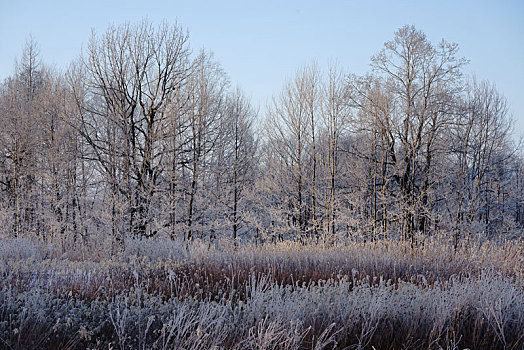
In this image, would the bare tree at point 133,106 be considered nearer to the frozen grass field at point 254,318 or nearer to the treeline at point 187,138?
the treeline at point 187,138

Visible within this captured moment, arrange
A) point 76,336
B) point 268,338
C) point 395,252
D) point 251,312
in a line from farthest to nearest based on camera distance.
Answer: point 395,252, point 251,312, point 76,336, point 268,338

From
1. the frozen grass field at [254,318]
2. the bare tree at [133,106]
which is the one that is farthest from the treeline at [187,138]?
the frozen grass field at [254,318]

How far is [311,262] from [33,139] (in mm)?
15266

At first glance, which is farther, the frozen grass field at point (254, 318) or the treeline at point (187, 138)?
the treeline at point (187, 138)

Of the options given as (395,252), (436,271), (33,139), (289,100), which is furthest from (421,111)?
(33,139)

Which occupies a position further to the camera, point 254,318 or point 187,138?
point 187,138

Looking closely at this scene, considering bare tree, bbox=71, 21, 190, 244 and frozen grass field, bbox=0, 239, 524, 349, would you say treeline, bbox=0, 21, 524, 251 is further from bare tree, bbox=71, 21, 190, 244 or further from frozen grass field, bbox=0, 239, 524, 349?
frozen grass field, bbox=0, 239, 524, 349

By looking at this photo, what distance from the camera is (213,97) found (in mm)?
15758

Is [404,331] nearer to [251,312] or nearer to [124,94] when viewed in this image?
[251,312]

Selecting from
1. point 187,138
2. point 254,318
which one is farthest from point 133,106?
point 254,318

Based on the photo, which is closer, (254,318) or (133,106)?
(254,318)

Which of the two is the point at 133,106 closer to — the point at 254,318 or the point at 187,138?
the point at 187,138

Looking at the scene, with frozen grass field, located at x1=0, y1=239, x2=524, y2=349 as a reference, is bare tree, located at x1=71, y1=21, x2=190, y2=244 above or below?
above

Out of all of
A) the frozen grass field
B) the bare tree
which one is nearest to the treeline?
the bare tree
